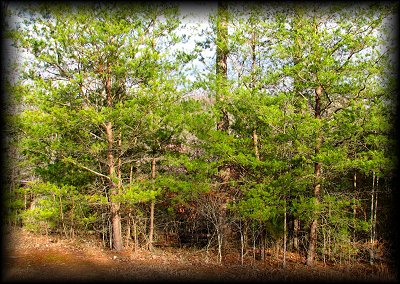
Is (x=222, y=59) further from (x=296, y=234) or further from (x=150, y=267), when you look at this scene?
(x=150, y=267)

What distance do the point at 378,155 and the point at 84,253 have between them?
8215 millimetres

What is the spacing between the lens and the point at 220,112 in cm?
909

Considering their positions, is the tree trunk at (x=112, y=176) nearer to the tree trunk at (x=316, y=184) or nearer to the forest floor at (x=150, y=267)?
the forest floor at (x=150, y=267)

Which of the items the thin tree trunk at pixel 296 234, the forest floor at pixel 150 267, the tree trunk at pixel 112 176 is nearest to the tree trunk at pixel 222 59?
the tree trunk at pixel 112 176

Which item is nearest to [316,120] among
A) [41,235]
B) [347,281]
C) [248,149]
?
[248,149]

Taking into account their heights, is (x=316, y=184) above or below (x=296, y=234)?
above

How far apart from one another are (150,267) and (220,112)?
14.6ft

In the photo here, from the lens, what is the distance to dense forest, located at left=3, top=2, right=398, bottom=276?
24.6 ft

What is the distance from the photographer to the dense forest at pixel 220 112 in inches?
296

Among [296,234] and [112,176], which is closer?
[112,176]

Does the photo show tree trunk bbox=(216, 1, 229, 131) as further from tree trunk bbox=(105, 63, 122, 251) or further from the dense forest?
tree trunk bbox=(105, 63, 122, 251)

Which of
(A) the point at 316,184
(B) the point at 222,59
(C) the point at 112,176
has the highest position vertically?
(B) the point at 222,59

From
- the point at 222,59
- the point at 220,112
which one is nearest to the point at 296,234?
the point at 220,112

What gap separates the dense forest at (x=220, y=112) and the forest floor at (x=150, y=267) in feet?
1.87
